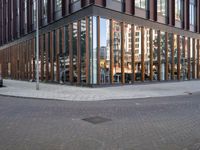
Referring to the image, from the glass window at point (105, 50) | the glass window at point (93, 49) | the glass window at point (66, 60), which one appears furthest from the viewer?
the glass window at point (66, 60)

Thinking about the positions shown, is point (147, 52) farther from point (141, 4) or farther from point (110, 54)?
point (110, 54)

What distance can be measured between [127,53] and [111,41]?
2.81 metres

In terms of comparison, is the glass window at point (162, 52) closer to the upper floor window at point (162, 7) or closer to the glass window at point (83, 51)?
the upper floor window at point (162, 7)

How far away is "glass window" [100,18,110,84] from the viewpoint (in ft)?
70.5

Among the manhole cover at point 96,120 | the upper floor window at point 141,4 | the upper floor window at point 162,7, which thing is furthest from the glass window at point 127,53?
the manhole cover at point 96,120

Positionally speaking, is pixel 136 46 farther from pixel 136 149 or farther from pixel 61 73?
pixel 136 149

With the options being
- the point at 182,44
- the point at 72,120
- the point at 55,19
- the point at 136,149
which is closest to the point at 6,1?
the point at 55,19

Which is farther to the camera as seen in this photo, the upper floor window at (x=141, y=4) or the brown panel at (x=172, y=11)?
the brown panel at (x=172, y=11)

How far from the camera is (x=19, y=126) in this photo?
684 centimetres

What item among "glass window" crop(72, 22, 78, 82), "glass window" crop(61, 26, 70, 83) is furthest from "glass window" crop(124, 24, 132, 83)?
"glass window" crop(61, 26, 70, 83)

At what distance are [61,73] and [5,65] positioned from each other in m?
23.9

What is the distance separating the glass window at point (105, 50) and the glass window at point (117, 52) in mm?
946

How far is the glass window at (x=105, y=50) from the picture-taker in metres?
21.5

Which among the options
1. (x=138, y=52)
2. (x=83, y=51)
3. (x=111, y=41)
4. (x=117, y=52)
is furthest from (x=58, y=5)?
(x=138, y=52)
